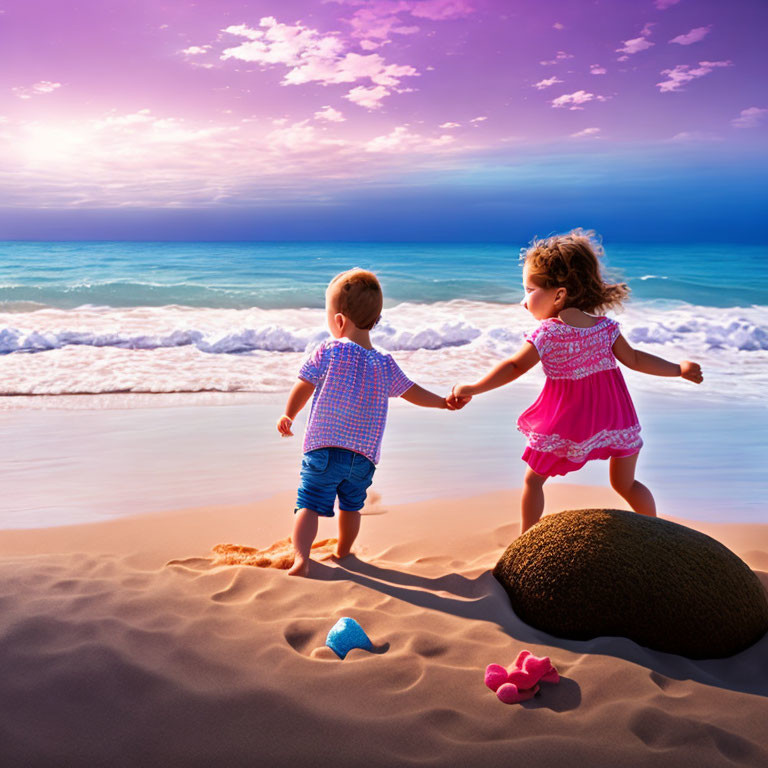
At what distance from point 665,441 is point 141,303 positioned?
56.0 feet

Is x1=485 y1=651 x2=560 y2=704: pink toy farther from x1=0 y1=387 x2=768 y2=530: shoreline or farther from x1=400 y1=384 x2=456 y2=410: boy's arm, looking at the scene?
x1=0 y1=387 x2=768 y2=530: shoreline

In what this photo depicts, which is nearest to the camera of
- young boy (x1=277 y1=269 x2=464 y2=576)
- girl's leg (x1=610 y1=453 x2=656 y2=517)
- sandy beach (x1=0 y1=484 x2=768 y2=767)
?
sandy beach (x1=0 y1=484 x2=768 y2=767)

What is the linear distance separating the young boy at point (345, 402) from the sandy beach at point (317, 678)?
0.39 m

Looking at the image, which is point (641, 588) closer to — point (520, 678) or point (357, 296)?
point (520, 678)

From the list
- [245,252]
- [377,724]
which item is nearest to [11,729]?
[377,724]

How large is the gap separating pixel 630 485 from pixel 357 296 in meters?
1.76

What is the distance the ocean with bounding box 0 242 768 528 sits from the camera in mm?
5613

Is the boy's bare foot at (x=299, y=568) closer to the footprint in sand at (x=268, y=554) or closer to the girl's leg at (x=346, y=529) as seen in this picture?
the footprint in sand at (x=268, y=554)

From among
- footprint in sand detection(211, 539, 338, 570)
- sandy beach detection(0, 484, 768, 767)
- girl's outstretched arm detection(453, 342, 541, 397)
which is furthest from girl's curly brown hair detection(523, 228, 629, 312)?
footprint in sand detection(211, 539, 338, 570)

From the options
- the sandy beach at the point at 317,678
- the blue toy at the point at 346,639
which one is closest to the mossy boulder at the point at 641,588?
the sandy beach at the point at 317,678

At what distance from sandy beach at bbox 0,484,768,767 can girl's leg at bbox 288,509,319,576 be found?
8 centimetres

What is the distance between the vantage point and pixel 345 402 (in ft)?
12.6

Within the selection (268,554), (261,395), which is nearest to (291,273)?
(261,395)

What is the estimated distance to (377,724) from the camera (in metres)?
2.33
